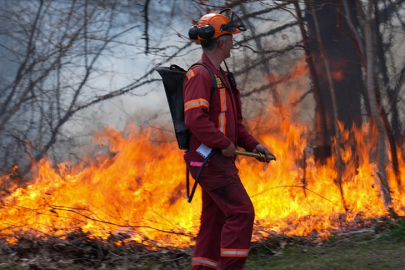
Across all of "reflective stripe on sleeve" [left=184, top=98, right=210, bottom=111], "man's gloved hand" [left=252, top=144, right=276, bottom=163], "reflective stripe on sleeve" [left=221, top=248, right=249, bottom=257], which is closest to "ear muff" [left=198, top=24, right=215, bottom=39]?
"reflective stripe on sleeve" [left=184, top=98, right=210, bottom=111]

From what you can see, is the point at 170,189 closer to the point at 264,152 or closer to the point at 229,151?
the point at 264,152

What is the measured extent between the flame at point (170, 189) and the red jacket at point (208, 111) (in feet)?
7.81

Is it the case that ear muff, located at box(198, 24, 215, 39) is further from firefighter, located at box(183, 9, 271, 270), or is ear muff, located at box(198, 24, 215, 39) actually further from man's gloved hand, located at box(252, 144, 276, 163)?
man's gloved hand, located at box(252, 144, 276, 163)

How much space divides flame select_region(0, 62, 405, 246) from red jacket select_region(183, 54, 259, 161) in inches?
93.7

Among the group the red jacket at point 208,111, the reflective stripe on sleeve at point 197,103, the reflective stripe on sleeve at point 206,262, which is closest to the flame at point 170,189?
the reflective stripe on sleeve at point 206,262

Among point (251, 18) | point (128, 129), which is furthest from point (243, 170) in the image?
point (251, 18)

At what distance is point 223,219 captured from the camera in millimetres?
3750

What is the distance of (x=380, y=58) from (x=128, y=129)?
12.4 ft

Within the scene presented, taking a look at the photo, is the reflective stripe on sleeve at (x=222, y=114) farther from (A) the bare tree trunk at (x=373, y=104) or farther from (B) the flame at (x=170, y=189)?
(A) the bare tree trunk at (x=373, y=104)

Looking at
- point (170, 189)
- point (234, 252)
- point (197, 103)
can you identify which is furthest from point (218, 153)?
point (170, 189)

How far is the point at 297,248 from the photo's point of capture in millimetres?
5109

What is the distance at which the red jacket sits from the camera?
3365mm

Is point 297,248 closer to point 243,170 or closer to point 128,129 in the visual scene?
point 243,170

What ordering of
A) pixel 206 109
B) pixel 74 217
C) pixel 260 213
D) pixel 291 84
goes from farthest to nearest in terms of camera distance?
pixel 291 84, pixel 260 213, pixel 74 217, pixel 206 109
